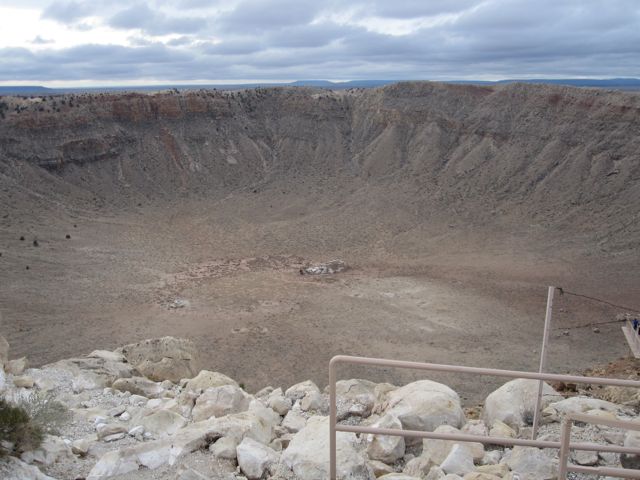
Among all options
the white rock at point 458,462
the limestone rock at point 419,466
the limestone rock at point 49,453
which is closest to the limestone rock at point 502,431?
the white rock at point 458,462

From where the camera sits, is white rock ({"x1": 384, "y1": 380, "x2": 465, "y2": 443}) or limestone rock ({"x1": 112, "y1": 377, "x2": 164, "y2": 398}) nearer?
white rock ({"x1": 384, "y1": 380, "x2": 465, "y2": 443})

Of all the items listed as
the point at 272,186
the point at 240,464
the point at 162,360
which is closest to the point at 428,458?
the point at 240,464

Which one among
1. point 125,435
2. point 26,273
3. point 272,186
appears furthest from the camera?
point 272,186

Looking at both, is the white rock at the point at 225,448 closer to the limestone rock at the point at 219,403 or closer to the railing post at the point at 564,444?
the limestone rock at the point at 219,403

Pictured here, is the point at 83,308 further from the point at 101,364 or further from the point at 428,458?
the point at 428,458

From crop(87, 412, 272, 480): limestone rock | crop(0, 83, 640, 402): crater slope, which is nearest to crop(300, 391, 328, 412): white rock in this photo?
crop(87, 412, 272, 480): limestone rock

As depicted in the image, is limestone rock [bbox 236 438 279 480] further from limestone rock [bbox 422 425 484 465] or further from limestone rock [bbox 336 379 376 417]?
limestone rock [bbox 336 379 376 417]

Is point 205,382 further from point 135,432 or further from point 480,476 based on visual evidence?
point 480,476
